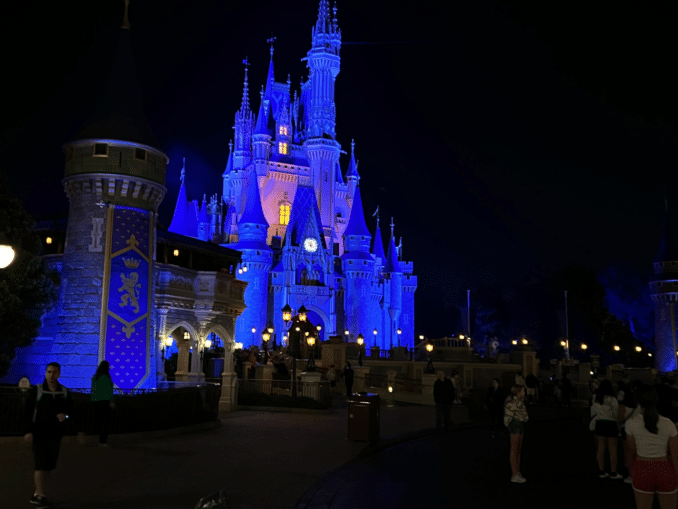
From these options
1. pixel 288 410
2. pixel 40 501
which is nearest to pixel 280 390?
pixel 288 410

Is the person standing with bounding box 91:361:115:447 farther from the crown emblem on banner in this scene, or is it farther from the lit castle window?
the lit castle window

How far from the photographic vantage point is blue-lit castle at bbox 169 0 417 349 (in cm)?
6059

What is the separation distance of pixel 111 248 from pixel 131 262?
77cm

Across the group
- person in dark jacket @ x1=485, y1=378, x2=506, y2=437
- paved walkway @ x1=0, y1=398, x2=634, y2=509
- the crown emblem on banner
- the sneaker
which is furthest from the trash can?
the crown emblem on banner

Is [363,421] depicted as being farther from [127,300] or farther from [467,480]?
[127,300]

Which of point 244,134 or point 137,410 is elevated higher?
point 244,134

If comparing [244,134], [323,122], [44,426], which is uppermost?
[323,122]

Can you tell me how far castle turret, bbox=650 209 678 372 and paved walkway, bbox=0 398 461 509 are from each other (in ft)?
166

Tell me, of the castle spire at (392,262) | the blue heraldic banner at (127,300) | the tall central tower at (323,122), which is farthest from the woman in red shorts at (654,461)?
the castle spire at (392,262)

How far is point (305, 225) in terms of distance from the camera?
211ft

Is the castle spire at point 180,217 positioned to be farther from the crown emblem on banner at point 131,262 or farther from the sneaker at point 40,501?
the sneaker at point 40,501

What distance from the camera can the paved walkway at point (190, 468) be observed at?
829 centimetres

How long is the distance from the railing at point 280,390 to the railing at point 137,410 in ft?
21.0

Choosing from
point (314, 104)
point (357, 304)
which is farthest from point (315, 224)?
point (314, 104)
